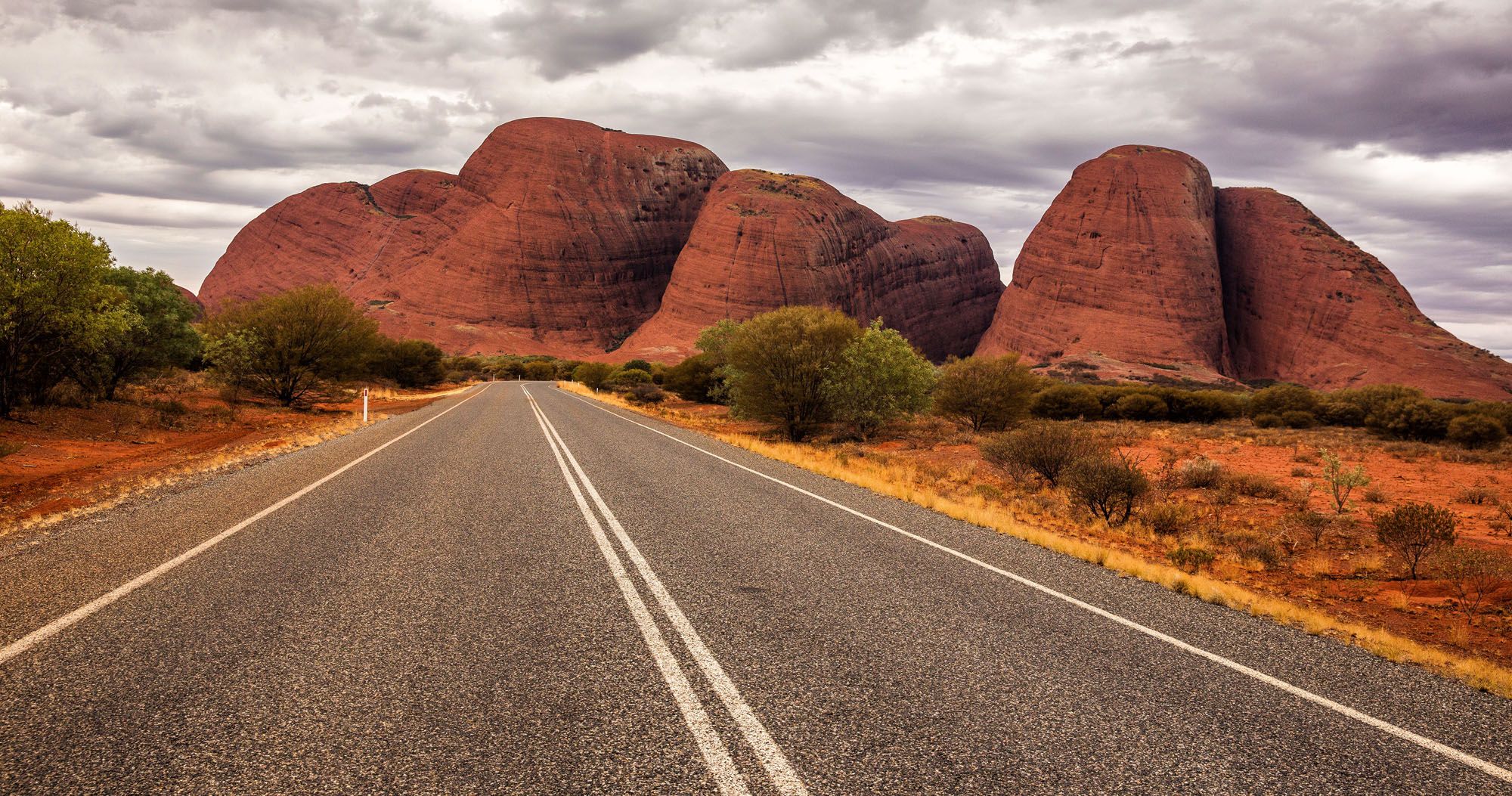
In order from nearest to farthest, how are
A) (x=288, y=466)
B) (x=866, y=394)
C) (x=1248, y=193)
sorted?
(x=288, y=466) → (x=866, y=394) → (x=1248, y=193)

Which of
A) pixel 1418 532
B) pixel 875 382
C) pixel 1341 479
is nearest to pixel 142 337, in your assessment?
pixel 875 382

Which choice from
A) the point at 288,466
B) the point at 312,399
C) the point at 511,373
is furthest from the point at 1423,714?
the point at 511,373

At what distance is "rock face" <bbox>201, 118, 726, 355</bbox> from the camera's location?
109m

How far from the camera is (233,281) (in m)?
121

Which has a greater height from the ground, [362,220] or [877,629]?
[362,220]

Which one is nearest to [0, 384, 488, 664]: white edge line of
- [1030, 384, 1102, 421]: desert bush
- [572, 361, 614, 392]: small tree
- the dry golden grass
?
the dry golden grass

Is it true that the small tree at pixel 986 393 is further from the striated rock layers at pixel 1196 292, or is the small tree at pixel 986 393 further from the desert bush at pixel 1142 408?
the striated rock layers at pixel 1196 292

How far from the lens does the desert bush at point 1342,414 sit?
38.9m

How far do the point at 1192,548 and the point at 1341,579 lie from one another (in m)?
1.66

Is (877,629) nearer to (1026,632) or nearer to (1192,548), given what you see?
(1026,632)

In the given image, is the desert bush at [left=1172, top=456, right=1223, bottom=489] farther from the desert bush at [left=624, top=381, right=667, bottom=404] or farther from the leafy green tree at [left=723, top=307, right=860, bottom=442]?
the desert bush at [left=624, top=381, right=667, bottom=404]

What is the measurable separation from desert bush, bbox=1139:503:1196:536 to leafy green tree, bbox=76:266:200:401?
27.3 m

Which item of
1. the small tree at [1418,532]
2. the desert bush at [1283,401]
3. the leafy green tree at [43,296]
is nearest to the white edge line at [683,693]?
the small tree at [1418,532]

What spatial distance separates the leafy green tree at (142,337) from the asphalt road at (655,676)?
2082 cm
